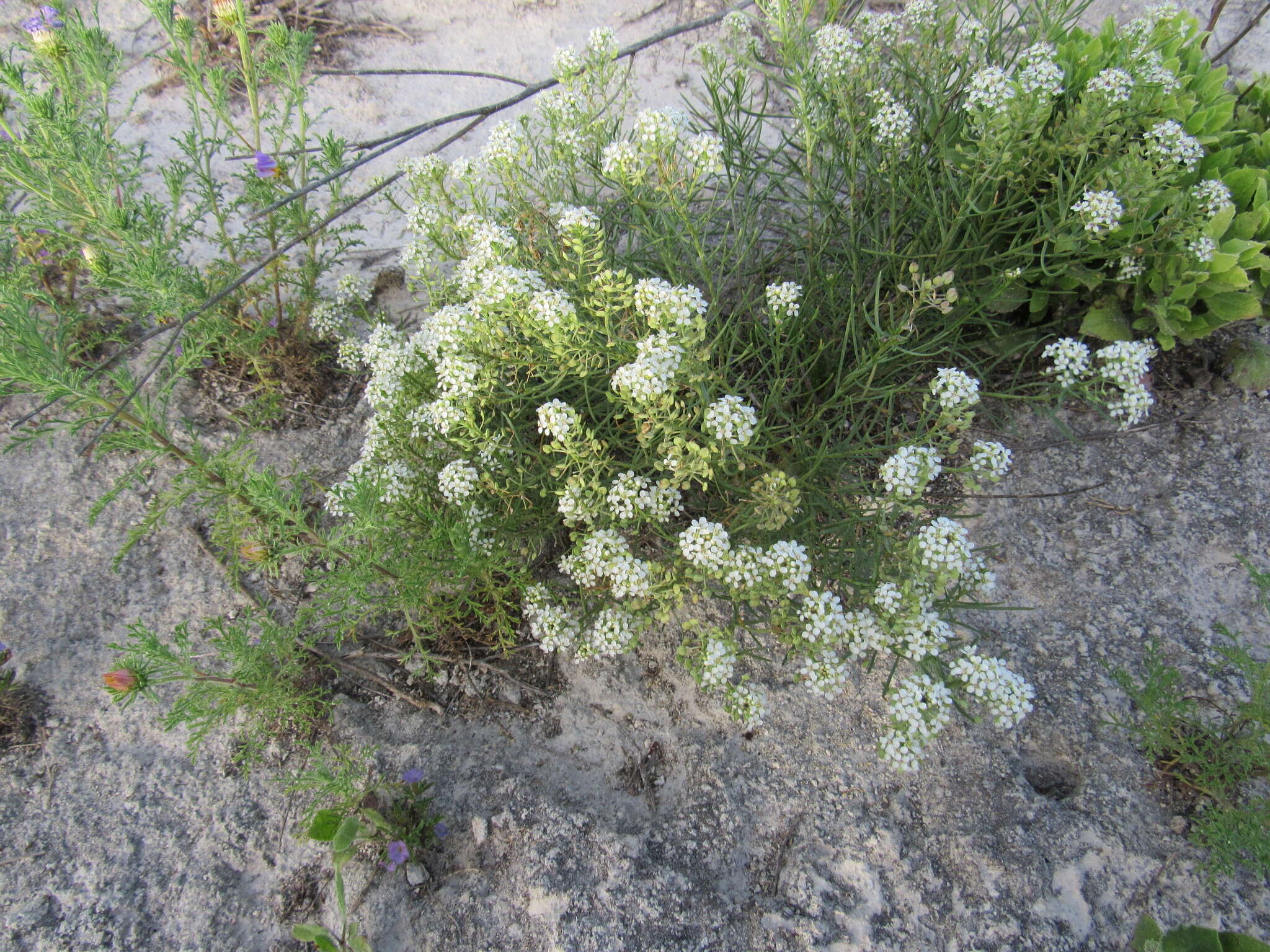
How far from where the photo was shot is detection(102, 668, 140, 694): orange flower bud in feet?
6.06

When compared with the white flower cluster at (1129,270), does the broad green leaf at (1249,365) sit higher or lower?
lower

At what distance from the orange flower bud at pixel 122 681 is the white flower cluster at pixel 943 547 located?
2.01m

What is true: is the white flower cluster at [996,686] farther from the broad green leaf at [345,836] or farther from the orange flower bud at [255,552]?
the orange flower bud at [255,552]

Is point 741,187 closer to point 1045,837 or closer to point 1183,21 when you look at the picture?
point 1183,21

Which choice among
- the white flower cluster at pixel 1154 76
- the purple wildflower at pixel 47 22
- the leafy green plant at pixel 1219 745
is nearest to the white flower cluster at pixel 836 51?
the white flower cluster at pixel 1154 76

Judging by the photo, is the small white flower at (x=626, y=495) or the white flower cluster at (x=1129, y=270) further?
the white flower cluster at (x=1129, y=270)

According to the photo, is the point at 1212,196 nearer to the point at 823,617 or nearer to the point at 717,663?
the point at 823,617

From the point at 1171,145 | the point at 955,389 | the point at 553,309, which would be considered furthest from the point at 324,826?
the point at 1171,145

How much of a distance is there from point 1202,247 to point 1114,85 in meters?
0.56

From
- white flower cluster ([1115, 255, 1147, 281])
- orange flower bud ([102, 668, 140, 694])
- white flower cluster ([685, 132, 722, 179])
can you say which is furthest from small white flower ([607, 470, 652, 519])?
white flower cluster ([1115, 255, 1147, 281])

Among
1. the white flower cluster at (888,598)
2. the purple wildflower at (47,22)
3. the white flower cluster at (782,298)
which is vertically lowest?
the white flower cluster at (888,598)

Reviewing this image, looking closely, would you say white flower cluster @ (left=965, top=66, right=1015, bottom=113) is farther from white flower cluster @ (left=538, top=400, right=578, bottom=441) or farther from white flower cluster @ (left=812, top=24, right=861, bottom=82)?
white flower cluster @ (left=538, top=400, right=578, bottom=441)

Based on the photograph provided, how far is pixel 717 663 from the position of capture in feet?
6.22

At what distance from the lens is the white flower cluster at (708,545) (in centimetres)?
180
